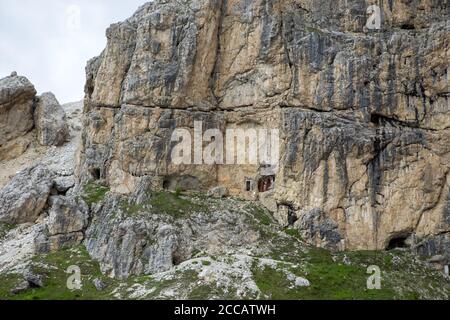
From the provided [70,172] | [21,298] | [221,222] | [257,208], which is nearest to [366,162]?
[257,208]

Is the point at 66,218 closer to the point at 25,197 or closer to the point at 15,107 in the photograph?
the point at 25,197

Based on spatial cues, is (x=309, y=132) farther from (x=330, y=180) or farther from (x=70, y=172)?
(x=70, y=172)

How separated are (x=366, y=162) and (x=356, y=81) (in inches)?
342

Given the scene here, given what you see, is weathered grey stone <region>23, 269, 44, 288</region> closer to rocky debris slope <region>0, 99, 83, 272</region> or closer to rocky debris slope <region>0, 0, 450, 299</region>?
rocky debris slope <region>0, 0, 450, 299</region>

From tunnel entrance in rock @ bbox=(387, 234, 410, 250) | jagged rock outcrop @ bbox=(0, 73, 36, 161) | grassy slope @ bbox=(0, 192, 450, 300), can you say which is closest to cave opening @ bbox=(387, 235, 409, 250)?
tunnel entrance in rock @ bbox=(387, 234, 410, 250)

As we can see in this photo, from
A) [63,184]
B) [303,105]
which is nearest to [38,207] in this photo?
[63,184]

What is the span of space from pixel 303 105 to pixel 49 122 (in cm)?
4729

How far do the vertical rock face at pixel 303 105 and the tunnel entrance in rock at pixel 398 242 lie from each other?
0.19m

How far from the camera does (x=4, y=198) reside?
60.0 meters

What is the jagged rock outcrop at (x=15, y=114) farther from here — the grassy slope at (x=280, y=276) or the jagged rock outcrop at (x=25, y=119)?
the grassy slope at (x=280, y=276)

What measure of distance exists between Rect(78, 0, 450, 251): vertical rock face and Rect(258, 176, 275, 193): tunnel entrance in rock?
2.31 ft

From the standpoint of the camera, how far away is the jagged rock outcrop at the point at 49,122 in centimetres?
8081

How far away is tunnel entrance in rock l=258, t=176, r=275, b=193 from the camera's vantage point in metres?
53.1

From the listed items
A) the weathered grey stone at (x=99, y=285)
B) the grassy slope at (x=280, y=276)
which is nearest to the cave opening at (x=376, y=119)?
the grassy slope at (x=280, y=276)
